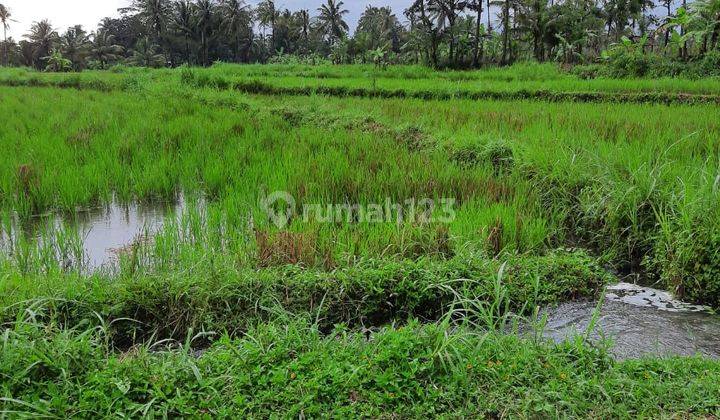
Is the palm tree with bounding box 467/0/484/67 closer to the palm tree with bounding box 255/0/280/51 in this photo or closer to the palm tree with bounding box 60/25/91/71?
the palm tree with bounding box 255/0/280/51

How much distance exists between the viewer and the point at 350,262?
10.4 feet

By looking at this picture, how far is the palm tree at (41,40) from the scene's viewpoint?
116 feet

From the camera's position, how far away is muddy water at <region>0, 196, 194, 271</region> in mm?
3521

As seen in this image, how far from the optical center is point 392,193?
4344 millimetres

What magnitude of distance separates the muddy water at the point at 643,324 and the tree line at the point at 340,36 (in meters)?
15.4

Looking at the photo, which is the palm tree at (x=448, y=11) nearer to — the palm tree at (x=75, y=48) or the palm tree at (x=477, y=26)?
the palm tree at (x=477, y=26)

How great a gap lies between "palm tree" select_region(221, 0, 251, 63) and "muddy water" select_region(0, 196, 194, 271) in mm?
32477

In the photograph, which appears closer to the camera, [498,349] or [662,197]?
[498,349]

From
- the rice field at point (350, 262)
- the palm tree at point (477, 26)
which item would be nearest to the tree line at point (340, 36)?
the palm tree at point (477, 26)

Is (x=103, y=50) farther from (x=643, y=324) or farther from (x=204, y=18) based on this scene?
(x=643, y=324)

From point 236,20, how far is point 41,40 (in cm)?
1406

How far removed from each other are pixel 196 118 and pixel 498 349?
266 inches

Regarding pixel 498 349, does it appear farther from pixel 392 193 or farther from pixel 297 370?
pixel 392 193

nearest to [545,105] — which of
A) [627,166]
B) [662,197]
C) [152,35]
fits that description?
[627,166]
